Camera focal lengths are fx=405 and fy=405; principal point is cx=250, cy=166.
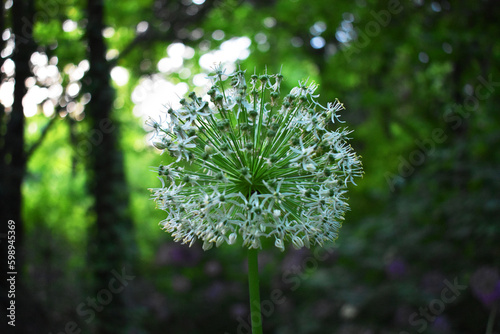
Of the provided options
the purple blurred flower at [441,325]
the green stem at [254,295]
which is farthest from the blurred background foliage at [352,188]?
the green stem at [254,295]

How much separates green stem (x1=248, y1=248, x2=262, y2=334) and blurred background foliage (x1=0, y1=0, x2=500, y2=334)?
253cm

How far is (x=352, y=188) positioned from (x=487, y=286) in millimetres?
5139

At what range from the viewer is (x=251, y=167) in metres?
2.23

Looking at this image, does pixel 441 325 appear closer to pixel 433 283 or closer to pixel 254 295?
pixel 433 283

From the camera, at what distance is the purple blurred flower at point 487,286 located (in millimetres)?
3342

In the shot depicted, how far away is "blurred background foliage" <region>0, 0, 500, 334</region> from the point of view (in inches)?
192

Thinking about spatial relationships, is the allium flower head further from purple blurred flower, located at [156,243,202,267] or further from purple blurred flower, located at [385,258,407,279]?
purple blurred flower, located at [156,243,202,267]

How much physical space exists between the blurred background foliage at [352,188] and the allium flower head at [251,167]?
1.80m

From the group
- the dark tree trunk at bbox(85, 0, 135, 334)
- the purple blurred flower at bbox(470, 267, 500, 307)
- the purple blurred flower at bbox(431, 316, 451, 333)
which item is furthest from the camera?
the dark tree trunk at bbox(85, 0, 135, 334)

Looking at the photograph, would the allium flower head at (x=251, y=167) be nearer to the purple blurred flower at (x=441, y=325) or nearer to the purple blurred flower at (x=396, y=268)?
the purple blurred flower at (x=441, y=325)

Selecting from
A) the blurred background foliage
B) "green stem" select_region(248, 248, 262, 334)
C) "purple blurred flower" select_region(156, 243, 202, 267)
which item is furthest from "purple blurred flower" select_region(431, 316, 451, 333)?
"purple blurred flower" select_region(156, 243, 202, 267)

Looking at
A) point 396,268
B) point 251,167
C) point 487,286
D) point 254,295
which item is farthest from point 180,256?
point 254,295

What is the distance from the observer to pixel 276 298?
7672 millimetres

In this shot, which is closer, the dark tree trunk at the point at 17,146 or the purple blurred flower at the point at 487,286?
the purple blurred flower at the point at 487,286
